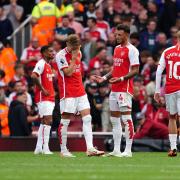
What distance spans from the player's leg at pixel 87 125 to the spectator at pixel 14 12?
12050 millimetres

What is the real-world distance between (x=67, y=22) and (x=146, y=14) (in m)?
2.47

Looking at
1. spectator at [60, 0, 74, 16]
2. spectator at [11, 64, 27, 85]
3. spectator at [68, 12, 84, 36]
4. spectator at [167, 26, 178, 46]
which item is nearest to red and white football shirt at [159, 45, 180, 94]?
spectator at [11, 64, 27, 85]

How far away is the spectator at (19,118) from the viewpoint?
24922mm

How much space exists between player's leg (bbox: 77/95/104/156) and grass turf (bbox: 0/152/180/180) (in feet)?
0.83

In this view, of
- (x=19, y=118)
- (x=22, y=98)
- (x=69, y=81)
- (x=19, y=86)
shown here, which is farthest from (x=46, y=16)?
(x=69, y=81)

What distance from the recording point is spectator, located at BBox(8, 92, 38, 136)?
24.9m

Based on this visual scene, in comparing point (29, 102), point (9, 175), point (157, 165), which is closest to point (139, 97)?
point (29, 102)

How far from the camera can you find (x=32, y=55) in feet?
Result: 97.0

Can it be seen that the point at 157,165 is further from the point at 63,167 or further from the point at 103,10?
the point at 103,10

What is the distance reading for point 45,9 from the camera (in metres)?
30.7

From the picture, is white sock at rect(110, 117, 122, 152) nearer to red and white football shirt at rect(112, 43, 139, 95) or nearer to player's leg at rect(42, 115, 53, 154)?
red and white football shirt at rect(112, 43, 139, 95)

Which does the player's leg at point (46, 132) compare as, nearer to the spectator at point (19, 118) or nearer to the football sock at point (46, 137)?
the football sock at point (46, 137)

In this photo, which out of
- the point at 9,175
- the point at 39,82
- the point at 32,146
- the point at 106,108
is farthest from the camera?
the point at 106,108

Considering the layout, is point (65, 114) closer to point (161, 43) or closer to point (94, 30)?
point (161, 43)
